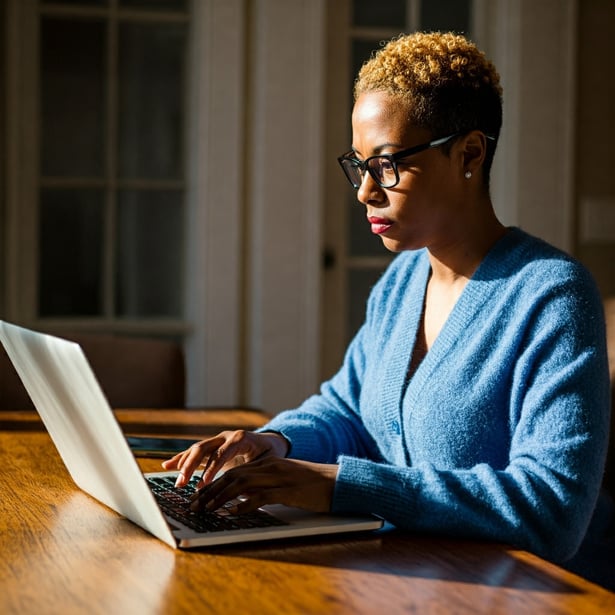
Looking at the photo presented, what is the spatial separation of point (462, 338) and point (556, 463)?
0.26 metres

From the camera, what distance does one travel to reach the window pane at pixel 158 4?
144 inches

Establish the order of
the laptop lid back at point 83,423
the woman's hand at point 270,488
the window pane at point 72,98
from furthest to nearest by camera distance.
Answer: the window pane at point 72,98 < the woman's hand at point 270,488 < the laptop lid back at point 83,423

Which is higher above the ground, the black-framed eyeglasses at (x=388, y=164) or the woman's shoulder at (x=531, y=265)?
the black-framed eyeglasses at (x=388, y=164)

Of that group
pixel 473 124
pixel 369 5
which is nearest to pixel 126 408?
pixel 473 124

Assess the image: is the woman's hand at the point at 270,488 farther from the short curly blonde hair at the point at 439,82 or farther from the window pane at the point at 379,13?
the window pane at the point at 379,13

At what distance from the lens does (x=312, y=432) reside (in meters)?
1.52

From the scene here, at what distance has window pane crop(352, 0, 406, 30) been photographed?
12.7 ft

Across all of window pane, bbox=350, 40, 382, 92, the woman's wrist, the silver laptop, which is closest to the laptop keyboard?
the silver laptop

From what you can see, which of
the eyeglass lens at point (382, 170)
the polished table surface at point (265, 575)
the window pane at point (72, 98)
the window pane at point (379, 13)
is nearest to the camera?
the polished table surface at point (265, 575)

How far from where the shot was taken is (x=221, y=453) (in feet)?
4.24

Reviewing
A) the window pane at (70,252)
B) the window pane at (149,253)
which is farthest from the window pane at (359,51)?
the window pane at (70,252)

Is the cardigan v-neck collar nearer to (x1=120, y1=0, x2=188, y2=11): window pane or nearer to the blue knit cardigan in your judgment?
the blue knit cardigan

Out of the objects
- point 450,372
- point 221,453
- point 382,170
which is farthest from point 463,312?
point 221,453

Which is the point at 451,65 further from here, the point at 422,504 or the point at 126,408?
the point at 126,408
